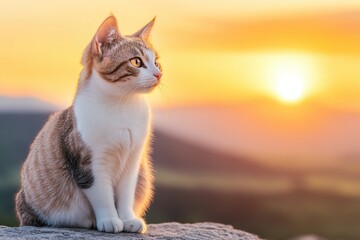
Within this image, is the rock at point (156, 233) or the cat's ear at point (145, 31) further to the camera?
the cat's ear at point (145, 31)

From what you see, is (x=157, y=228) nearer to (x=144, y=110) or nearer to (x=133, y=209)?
(x=133, y=209)

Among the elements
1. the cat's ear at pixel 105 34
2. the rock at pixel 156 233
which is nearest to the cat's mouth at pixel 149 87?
the cat's ear at pixel 105 34

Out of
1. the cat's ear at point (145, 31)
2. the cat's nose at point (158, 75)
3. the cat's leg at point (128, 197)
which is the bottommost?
the cat's leg at point (128, 197)

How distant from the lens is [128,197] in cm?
475

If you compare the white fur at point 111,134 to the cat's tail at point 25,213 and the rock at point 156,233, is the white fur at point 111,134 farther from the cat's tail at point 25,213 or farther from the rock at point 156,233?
the cat's tail at point 25,213

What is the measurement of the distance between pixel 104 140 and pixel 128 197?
0.47 m

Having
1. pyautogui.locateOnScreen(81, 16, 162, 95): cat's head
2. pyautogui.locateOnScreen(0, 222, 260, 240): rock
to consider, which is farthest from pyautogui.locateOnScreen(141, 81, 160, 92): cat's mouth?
pyautogui.locateOnScreen(0, 222, 260, 240): rock

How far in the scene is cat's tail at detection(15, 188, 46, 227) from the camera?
5.02 meters

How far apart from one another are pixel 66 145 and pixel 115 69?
69cm

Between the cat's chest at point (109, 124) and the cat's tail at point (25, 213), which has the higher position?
the cat's chest at point (109, 124)

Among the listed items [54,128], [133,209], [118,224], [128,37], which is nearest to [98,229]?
[118,224]

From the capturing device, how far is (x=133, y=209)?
5.07m

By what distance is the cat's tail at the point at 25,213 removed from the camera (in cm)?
502

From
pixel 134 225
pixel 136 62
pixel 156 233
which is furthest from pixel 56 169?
pixel 136 62
